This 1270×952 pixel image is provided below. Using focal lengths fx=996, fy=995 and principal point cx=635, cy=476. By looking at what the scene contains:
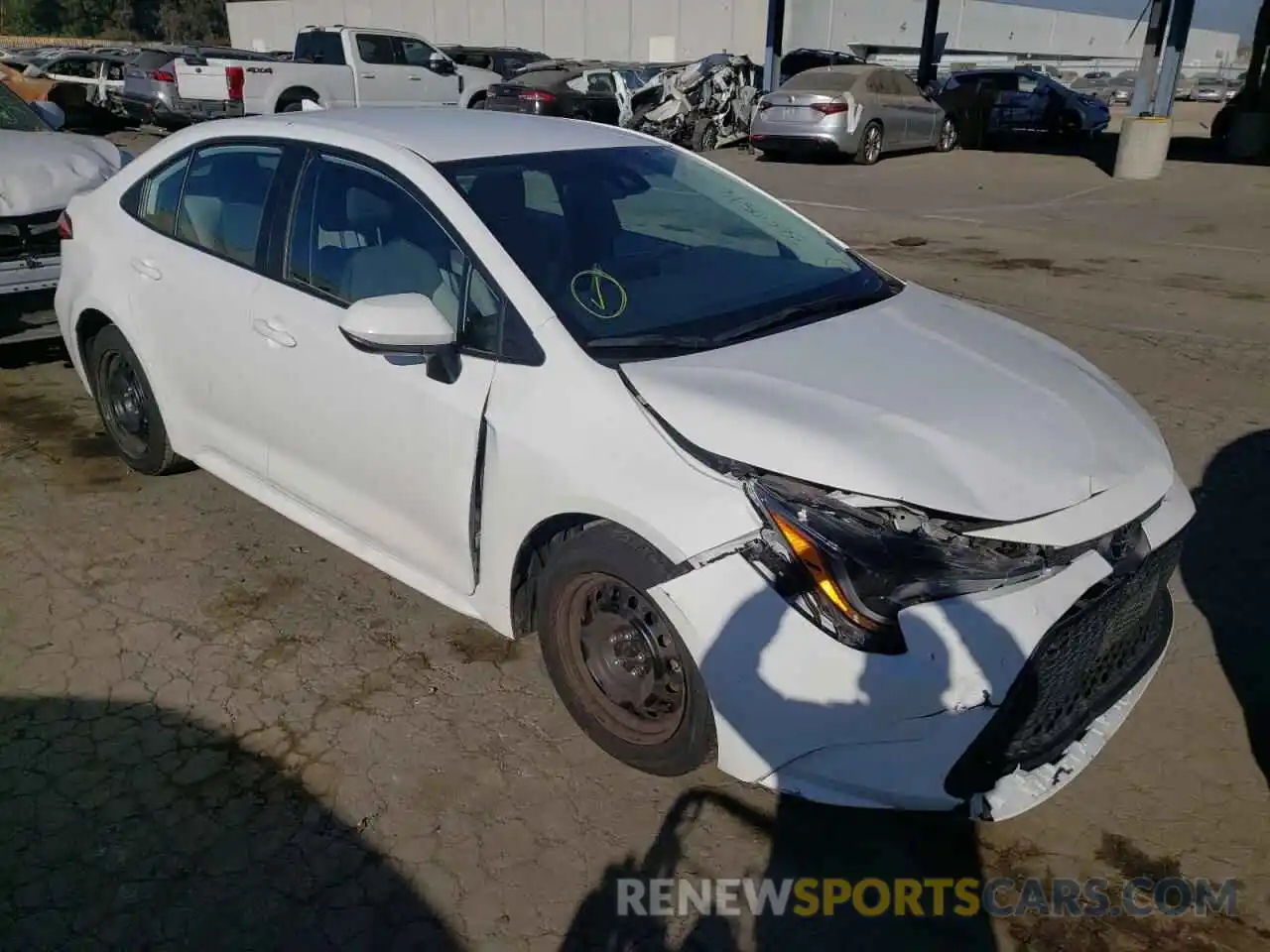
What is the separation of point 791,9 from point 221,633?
42709 mm

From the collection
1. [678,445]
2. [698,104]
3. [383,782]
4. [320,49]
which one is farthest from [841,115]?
[383,782]

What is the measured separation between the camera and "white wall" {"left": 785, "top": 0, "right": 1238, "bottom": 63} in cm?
4194

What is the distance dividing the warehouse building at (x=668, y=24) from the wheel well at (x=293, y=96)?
14699 mm

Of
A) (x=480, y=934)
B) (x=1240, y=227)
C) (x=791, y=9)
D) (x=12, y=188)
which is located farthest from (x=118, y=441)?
(x=791, y=9)

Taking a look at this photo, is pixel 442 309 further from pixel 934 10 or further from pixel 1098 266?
pixel 934 10

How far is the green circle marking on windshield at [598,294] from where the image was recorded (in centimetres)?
295

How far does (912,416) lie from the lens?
2607 mm

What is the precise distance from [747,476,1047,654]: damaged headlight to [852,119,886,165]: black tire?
17201mm

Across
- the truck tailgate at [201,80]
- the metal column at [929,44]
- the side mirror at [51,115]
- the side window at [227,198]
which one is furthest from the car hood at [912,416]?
the metal column at [929,44]

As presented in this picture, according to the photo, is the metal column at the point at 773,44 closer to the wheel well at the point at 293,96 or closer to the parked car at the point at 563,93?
the parked car at the point at 563,93

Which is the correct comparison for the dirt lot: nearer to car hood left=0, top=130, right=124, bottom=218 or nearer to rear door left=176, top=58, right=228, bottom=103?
car hood left=0, top=130, right=124, bottom=218

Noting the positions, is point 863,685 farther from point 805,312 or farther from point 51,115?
point 51,115

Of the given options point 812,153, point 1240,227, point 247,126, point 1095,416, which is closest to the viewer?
point 1095,416

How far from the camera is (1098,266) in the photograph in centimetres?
959
